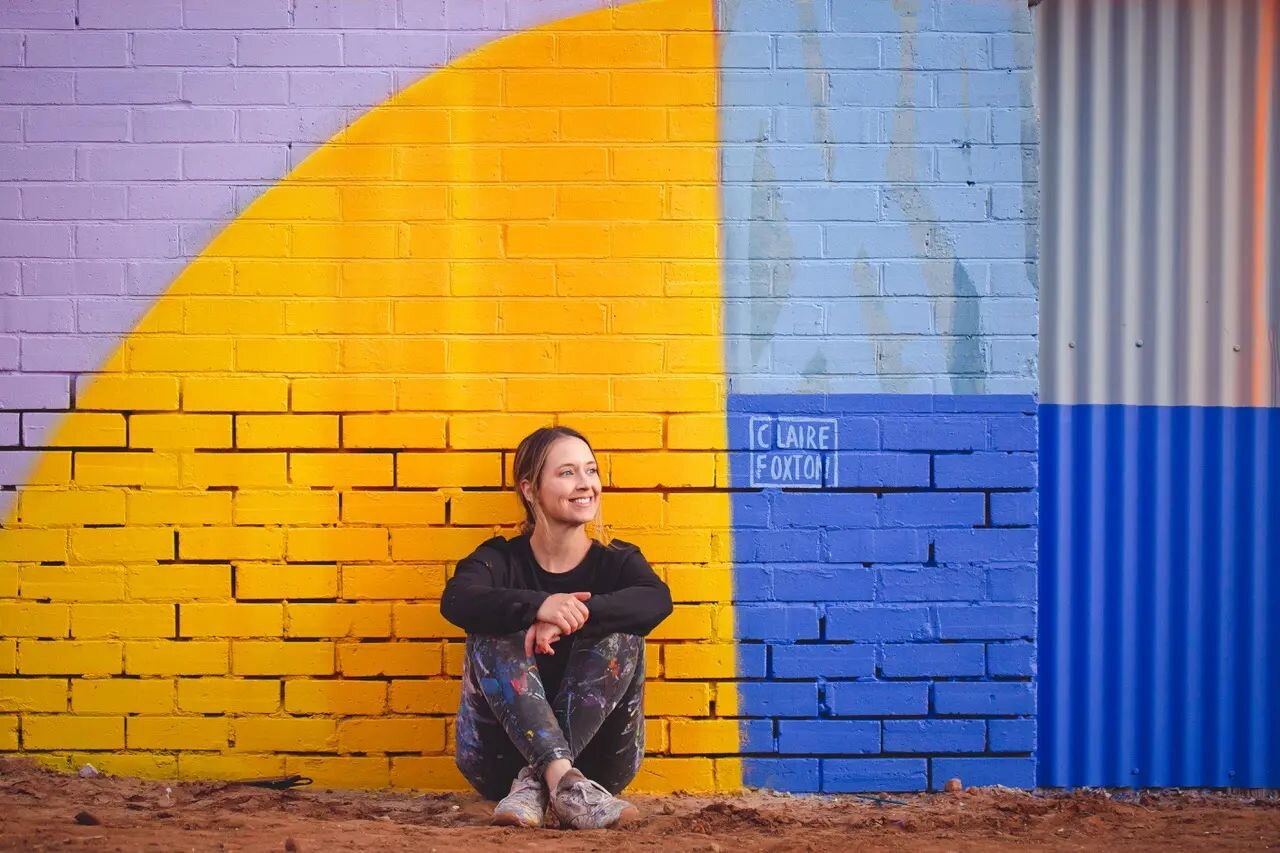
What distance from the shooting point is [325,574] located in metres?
4.18

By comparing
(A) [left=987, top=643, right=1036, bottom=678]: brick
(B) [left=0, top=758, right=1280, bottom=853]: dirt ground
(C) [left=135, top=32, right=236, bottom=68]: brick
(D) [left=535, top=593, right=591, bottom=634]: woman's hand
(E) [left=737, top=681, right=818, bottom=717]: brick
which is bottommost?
(B) [left=0, top=758, right=1280, bottom=853]: dirt ground

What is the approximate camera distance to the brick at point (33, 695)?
13.7 feet

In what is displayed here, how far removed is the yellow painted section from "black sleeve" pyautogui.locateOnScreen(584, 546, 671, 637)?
12.2 inches

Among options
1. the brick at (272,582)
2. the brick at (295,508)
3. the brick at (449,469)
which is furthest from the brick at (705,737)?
the brick at (295,508)

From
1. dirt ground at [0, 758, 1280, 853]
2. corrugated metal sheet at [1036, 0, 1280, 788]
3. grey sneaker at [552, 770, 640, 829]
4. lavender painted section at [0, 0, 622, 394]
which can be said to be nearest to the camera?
dirt ground at [0, 758, 1280, 853]

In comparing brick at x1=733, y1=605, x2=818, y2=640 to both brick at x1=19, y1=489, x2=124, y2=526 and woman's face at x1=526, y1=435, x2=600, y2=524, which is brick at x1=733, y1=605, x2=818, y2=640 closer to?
woman's face at x1=526, y1=435, x2=600, y2=524

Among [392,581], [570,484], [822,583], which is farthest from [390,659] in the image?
[822,583]

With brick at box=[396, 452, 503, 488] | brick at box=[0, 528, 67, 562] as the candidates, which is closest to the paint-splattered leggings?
brick at box=[396, 452, 503, 488]

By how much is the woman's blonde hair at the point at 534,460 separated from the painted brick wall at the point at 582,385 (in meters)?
0.22

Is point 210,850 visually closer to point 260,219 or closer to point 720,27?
point 260,219

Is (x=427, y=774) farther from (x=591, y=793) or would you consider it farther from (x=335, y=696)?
(x=591, y=793)

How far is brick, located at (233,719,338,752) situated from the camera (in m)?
4.17

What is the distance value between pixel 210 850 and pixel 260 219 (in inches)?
79.7

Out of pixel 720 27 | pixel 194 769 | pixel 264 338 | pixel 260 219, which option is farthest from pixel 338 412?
pixel 720 27
